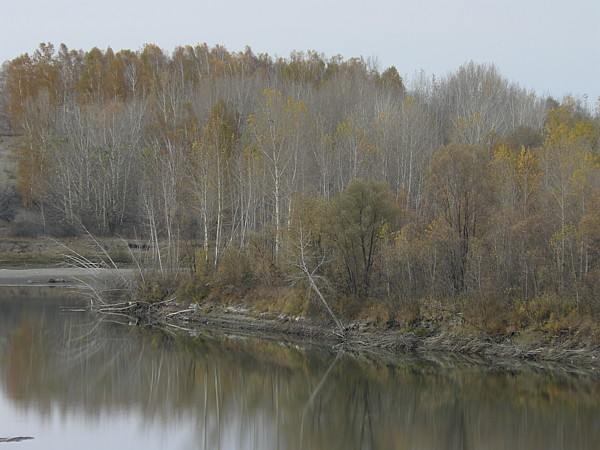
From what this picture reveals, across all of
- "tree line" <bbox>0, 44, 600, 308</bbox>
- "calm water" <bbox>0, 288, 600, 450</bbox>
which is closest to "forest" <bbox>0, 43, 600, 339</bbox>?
"tree line" <bbox>0, 44, 600, 308</bbox>

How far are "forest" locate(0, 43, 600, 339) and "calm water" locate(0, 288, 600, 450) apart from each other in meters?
3.57

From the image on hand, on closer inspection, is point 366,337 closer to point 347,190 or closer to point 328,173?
point 347,190

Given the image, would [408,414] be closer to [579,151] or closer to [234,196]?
[579,151]

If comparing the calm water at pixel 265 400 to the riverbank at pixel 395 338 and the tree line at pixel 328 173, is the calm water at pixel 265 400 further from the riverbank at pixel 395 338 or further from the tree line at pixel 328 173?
the tree line at pixel 328 173

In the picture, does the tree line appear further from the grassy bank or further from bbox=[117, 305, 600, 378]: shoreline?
bbox=[117, 305, 600, 378]: shoreline

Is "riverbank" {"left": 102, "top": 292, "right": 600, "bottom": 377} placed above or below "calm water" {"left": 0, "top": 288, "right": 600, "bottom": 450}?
above

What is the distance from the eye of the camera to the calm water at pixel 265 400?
1727cm

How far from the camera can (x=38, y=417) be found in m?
18.5

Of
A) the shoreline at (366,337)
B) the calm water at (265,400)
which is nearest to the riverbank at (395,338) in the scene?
the shoreline at (366,337)

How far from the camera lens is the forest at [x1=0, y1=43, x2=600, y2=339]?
2767 cm

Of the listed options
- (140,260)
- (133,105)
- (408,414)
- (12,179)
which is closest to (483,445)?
(408,414)

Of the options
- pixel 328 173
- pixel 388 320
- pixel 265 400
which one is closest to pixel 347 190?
pixel 388 320

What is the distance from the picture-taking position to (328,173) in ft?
143

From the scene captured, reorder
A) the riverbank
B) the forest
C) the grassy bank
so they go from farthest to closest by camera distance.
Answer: the forest < the grassy bank < the riverbank
